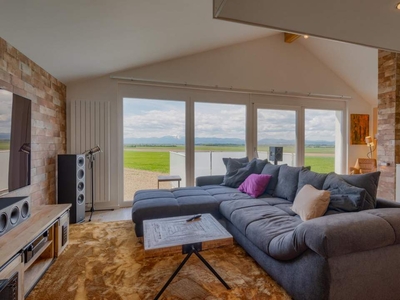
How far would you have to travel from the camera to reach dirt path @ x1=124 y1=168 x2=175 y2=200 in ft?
13.1

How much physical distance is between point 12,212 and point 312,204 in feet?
8.57

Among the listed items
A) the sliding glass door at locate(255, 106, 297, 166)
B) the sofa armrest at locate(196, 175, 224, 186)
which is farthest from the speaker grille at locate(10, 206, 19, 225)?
the sliding glass door at locate(255, 106, 297, 166)

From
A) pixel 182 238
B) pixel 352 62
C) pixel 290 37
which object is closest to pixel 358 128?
pixel 352 62

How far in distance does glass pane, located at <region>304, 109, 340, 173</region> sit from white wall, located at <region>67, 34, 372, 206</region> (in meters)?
0.41

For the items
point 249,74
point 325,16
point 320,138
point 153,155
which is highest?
point 249,74

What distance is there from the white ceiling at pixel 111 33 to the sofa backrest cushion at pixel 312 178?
2.36 meters

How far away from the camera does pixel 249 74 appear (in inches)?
179

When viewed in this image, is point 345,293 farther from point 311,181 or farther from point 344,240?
point 311,181

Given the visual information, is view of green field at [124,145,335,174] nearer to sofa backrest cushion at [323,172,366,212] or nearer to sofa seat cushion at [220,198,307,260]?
sofa seat cushion at [220,198,307,260]

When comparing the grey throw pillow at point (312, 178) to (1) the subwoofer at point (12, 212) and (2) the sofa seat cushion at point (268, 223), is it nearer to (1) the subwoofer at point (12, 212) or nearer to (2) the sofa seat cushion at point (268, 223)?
(2) the sofa seat cushion at point (268, 223)

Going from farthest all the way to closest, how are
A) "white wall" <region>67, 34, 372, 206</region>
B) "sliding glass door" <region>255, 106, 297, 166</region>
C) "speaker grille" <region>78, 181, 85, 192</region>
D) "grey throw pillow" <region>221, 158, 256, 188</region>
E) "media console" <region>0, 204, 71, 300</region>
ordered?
1. "sliding glass door" <region>255, 106, 297, 166</region>
2. "white wall" <region>67, 34, 372, 206</region>
3. "grey throw pillow" <region>221, 158, 256, 188</region>
4. "speaker grille" <region>78, 181, 85, 192</region>
5. "media console" <region>0, 204, 71, 300</region>

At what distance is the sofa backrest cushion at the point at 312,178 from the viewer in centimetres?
229

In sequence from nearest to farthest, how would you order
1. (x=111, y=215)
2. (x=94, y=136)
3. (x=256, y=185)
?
(x=256, y=185), (x=111, y=215), (x=94, y=136)

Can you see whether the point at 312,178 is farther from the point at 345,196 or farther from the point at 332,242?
the point at 332,242
